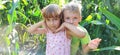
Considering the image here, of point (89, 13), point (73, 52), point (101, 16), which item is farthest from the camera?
point (89, 13)

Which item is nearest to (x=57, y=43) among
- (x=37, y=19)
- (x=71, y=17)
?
(x=71, y=17)

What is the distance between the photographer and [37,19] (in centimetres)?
362

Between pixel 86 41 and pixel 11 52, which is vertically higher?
pixel 86 41

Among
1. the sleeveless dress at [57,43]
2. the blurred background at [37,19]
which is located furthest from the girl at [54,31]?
the blurred background at [37,19]

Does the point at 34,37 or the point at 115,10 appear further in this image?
the point at 34,37

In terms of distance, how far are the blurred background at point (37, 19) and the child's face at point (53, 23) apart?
435 mm

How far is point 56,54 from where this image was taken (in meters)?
2.57

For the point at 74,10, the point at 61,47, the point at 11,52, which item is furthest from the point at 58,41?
the point at 11,52

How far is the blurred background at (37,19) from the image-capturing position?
311cm

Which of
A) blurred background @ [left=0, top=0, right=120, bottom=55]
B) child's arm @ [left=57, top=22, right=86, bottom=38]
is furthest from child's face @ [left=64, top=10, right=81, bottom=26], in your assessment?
blurred background @ [left=0, top=0, right=120, bottom=55]

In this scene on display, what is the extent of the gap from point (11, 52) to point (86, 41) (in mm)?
725

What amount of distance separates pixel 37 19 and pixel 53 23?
3.71ft

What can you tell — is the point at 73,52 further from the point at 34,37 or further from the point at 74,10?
the point at 34,37

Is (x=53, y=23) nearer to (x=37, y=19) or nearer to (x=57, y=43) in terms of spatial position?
(x=57, y=43)
